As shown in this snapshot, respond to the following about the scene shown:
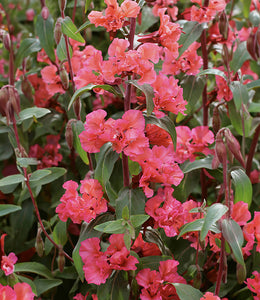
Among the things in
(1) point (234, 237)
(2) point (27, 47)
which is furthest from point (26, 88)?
(1) point (234, 237)

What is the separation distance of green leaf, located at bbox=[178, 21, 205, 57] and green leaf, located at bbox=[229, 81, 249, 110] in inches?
4.7

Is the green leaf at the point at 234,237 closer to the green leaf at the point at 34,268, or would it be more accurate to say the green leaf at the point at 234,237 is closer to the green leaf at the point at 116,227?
the green leaf at the point at 116,227

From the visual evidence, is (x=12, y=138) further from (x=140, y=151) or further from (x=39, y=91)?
(x=140, y=151)

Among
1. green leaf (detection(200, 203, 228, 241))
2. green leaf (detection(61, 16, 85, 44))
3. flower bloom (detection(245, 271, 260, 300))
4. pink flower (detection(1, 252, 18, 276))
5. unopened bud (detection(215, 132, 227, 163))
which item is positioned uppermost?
green leaf (detection(61, 16, 85, 44))

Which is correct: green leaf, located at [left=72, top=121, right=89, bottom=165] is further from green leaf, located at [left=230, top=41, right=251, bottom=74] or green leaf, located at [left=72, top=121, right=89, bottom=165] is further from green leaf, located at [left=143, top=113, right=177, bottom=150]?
green leaf, located at [left=230, top=41, right=251, bottom=74]

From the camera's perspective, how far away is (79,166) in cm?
97

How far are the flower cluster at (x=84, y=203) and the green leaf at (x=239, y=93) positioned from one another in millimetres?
273

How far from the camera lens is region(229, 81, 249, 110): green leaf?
72 centimetres

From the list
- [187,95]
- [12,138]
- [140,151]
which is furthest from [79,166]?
[140,151]

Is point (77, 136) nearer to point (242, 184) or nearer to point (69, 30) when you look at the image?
point (69, 30)

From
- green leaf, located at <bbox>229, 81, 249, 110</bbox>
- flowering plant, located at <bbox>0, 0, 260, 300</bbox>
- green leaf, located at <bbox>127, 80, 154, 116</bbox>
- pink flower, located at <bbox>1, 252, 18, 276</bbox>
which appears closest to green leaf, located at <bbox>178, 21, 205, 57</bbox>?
flowering plant, located at <bbox>0, 0, 260, 300</bbox>

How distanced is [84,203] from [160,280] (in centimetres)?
17

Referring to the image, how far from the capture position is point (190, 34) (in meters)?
0.82

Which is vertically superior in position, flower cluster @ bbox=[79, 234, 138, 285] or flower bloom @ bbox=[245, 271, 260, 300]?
flower cluster @ bbox=[79, 234, 138, 285]
